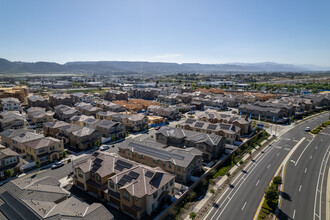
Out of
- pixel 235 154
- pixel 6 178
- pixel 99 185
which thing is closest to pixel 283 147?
pixel 235 154

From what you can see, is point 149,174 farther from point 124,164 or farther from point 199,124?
point 199,124

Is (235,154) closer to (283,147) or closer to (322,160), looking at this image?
(283,147)

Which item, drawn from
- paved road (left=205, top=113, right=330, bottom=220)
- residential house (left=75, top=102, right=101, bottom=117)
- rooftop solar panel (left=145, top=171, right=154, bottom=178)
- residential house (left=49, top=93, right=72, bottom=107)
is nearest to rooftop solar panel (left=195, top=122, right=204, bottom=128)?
paved road (left=205, top=113, right=330, bottom=220)

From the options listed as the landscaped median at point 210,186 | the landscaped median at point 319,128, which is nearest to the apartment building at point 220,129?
the landscaped median at point 210,186

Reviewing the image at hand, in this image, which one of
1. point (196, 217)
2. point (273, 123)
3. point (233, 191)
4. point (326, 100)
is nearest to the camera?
point (196, 217)

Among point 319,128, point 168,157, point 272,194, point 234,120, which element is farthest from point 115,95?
point 272,194

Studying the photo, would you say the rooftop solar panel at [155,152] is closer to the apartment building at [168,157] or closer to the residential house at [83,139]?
the apartment building at [168,157]
